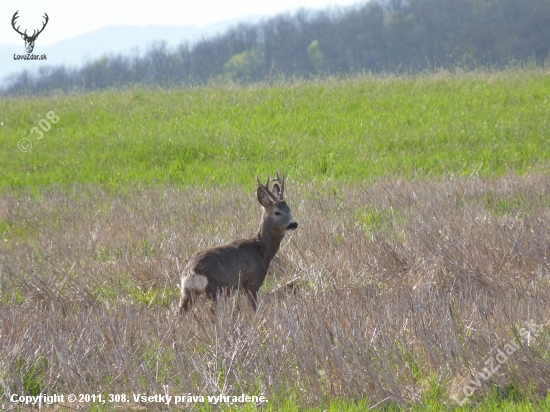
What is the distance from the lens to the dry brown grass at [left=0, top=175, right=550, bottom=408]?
502cm

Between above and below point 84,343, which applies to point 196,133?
below

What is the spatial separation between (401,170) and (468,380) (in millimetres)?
9795

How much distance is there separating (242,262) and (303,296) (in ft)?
2.55

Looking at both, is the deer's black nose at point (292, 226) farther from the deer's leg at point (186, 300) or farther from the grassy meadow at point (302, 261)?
the deer's leg at point (186, 300)

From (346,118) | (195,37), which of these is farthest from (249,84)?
(195,37)

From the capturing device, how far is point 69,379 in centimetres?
507

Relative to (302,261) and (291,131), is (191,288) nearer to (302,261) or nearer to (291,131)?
(302,261)

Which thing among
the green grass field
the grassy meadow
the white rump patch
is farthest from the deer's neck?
the green grass field

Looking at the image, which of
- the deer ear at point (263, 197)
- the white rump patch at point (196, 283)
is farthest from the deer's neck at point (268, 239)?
Answer: the white rump patch at point (196, 283)

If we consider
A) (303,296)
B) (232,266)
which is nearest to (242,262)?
(232,266)

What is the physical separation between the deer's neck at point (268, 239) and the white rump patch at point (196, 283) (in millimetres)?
1027

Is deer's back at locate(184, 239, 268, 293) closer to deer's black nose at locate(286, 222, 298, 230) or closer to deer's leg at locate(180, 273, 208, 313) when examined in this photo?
deer's leg at locate(180, 273, 208, 313)

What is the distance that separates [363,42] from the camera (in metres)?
78.1

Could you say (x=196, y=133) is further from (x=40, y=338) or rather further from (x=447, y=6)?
(x=447, y=6)
